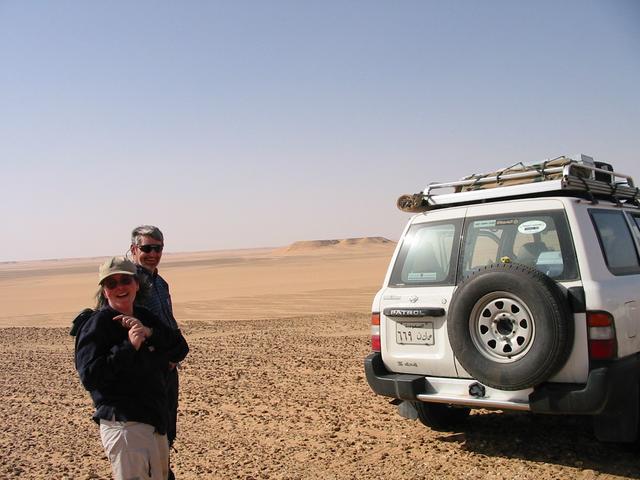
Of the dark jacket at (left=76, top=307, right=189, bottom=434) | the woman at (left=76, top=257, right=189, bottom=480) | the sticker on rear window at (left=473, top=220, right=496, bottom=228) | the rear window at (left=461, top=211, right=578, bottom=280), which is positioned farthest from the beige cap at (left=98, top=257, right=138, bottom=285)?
the sticker on rear window at (left=473, top=220, right=496, bottom=228)

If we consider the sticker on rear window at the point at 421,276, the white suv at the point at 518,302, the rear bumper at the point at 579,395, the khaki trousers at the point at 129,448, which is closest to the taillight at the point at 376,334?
the white suv at the point at 518,302

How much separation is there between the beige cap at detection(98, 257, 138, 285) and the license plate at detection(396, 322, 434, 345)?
8.37 ft

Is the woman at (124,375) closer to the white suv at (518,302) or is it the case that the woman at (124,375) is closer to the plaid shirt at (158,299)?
the plaid shirt at (158,299)

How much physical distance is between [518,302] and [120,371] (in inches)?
110

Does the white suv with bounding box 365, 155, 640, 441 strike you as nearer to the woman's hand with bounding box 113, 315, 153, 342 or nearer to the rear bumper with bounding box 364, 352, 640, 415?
the rear bumper with bounding box 364, 352, 640, 415

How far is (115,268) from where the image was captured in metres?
3.23

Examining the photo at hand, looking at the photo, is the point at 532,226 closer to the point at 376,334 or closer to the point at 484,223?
the point at 484,223

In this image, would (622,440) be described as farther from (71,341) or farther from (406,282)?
(71,341)

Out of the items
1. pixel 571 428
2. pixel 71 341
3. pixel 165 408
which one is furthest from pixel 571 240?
pixel 71 341

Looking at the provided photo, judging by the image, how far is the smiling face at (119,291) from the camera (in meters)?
3.23

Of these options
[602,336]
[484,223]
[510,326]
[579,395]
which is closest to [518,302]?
[510,326]

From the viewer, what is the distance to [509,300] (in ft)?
14.8

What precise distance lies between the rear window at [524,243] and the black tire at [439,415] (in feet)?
4.54

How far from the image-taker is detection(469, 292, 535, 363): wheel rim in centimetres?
443
